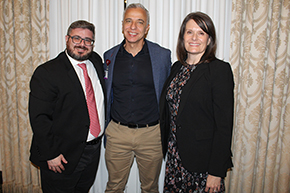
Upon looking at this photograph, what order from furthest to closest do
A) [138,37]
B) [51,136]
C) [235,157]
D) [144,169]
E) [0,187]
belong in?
[0,187]
[235,157]
[144,169]
[138,37]
[51,136]

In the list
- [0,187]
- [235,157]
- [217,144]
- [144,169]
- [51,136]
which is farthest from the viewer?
[0,187]

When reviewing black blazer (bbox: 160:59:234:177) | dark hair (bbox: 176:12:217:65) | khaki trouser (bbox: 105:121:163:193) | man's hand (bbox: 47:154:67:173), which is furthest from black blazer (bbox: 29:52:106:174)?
dark hair (bbox: 176:12:217:65)

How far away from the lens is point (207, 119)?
1478mm

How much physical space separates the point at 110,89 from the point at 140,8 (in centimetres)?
81

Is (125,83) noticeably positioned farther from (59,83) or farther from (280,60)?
(280,60)

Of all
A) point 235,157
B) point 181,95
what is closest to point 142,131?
point 181,95

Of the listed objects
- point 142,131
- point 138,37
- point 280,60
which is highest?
point 138,37

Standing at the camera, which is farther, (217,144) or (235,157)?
(235,157)

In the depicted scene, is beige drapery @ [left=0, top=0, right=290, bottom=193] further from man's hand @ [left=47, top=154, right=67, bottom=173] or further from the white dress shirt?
man's hand @ [left=47, top=154, right=67, bottom=173]

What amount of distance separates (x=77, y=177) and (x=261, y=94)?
2.01m

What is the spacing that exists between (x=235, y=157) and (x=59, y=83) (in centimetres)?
195

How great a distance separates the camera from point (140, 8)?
190cm

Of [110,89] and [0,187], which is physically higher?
[110,89]

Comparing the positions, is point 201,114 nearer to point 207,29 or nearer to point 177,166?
point 177,166
